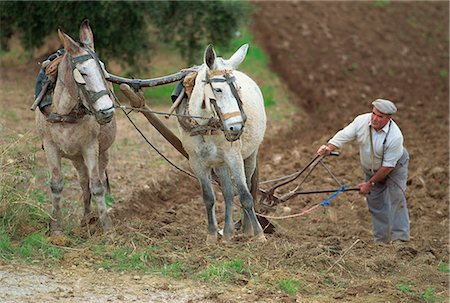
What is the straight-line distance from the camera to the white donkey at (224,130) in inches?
315

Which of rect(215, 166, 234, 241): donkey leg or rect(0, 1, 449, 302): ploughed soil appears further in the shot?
rect(215, 166, 234, 241): donkey leg

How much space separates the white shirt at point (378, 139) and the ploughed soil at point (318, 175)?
1.02m

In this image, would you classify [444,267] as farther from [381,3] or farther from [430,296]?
[381,3]

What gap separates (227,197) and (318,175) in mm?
4536

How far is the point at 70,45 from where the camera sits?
8086mm

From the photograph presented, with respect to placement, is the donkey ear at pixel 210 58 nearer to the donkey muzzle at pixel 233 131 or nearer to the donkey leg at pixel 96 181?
the donkey muzzle at pixel 233 131

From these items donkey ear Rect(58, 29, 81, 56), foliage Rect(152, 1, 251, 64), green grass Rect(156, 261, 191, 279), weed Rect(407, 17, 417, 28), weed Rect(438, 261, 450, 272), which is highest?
donkey ear Rect(58, 29, 81, 56)

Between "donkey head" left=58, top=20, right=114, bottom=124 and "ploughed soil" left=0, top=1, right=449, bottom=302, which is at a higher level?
"donkey head" left=58, top=20, right=114, bottom=124

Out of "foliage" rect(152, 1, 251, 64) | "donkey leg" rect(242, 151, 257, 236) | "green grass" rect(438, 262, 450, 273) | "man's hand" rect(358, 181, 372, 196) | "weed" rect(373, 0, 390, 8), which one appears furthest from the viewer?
"weed" rect(373, 0, 390, 8)

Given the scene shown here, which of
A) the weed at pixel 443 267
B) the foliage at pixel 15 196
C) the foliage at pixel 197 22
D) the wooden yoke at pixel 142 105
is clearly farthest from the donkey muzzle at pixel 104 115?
the foliage at pixel 197 22

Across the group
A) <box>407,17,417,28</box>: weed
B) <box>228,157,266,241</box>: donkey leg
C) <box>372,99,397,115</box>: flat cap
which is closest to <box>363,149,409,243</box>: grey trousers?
<box>372,99,397,115</box>: flat cap

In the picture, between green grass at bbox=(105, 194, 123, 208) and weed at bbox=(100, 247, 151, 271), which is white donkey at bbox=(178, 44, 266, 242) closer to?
weed at bbox=(100, 247, 151, 271)

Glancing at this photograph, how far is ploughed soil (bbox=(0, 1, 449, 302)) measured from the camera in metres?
7.61

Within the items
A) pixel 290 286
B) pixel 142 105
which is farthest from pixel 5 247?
pixel 290 286
